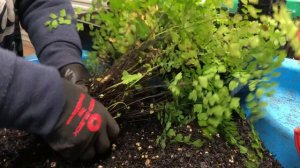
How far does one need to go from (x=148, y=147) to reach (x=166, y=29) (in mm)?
202

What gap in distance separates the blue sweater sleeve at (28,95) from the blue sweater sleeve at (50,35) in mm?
316

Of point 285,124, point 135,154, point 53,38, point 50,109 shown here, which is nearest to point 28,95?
point 50,109

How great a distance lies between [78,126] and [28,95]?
85 mm

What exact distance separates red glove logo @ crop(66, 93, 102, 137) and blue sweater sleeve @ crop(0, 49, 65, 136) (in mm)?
28

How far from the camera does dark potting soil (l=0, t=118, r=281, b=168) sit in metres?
0.56

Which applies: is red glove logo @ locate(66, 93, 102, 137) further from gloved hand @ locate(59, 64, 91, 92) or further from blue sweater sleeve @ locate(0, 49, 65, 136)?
gloved hand @ locate(59, 64, 91, 92)

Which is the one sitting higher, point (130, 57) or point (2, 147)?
point (130, 57)

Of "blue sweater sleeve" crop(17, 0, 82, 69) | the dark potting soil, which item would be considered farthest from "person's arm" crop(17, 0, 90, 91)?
the dark potting soil

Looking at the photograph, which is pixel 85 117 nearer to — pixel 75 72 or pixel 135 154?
pixel 135 154

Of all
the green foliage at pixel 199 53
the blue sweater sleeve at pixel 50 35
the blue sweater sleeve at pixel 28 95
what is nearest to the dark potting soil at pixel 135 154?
the green foliage at pixel 199 53

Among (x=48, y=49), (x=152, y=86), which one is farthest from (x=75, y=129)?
(x=48, y=49)

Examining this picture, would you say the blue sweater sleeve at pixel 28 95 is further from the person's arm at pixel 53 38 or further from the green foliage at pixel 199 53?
the person's arm at pixel 53 38

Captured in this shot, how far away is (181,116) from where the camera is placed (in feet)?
1.90

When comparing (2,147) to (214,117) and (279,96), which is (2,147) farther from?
(279,96)
